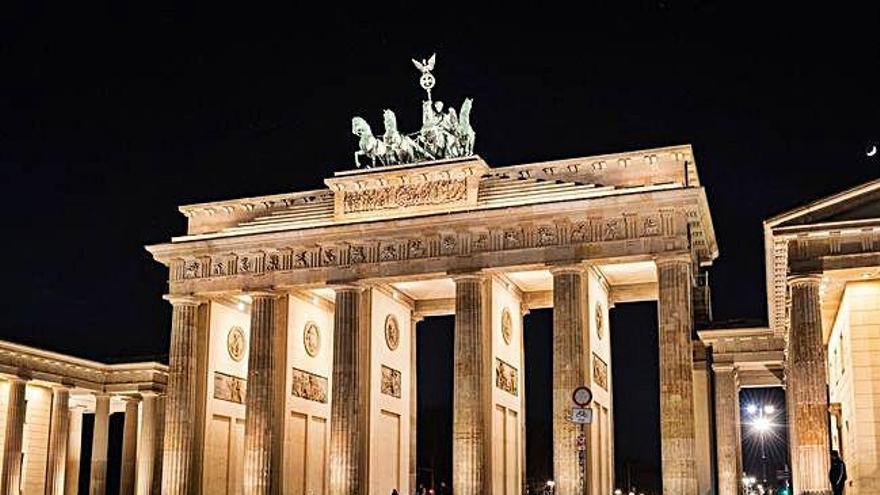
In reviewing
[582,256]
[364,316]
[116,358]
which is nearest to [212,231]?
[364,316]

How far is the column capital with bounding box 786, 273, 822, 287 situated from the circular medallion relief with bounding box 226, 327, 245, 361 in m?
30.2

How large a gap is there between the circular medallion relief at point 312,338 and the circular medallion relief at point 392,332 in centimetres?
391

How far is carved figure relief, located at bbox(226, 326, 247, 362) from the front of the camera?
171 feet

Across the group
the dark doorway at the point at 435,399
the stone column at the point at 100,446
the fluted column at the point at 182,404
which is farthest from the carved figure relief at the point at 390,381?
the dark doorway at the point at 435,399

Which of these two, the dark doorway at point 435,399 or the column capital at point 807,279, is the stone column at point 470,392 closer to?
the column capital at point 807,279

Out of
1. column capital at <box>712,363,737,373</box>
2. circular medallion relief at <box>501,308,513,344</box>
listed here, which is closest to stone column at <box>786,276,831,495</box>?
column capital at <box>712,363,737,373</box>

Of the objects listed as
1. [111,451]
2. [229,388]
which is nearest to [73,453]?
[229,388]

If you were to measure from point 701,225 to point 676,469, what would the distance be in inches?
389

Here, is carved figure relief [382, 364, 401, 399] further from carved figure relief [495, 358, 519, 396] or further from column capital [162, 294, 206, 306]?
column capital [162, 294, 206, 306]

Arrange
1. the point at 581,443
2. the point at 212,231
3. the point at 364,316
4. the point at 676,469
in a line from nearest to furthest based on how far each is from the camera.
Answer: the point at 581,443, the point at 676,469, the point at 364,316, the point at 212,231

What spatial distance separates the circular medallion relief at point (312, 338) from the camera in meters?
51.4

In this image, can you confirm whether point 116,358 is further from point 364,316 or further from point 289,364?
point 364,316

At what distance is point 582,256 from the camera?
43.8 metres

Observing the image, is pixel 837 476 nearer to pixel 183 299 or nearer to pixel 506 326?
pixel 506 326
